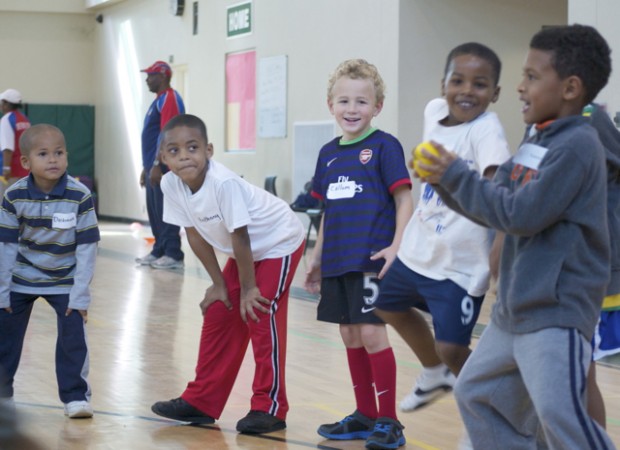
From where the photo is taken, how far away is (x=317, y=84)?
11.9 m

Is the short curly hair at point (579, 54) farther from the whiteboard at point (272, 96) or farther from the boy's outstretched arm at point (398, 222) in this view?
the whiteboard at point (272, 96)

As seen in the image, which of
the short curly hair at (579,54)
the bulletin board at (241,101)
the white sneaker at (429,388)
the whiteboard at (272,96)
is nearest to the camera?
the short curly hair at (579,54)

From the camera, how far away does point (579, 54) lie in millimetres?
2494

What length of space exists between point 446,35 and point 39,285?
23.5 ft

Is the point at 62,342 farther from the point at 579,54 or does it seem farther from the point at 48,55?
the point at 48,55

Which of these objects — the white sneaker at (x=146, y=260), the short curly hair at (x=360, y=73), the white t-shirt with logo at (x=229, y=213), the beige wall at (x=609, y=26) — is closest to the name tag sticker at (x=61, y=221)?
the white t-shirt with logo at (x=229, y=213)

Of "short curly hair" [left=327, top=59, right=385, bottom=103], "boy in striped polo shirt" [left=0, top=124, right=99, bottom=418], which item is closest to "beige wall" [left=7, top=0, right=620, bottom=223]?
"short curly hair" [left=327, top=59, right=385, bottom=103]

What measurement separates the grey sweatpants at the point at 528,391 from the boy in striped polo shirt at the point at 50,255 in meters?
1.94

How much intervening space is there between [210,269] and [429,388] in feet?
3.20

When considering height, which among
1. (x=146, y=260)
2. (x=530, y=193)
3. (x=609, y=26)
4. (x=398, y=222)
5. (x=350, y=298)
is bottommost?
(x=146, y=260)

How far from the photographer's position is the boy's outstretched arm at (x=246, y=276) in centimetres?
393

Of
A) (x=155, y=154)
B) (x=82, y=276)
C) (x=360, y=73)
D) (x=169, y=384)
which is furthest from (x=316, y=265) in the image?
(x=155, y=154)

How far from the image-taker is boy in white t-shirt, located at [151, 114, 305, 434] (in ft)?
13.0

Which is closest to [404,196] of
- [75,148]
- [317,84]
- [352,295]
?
[352,295]
